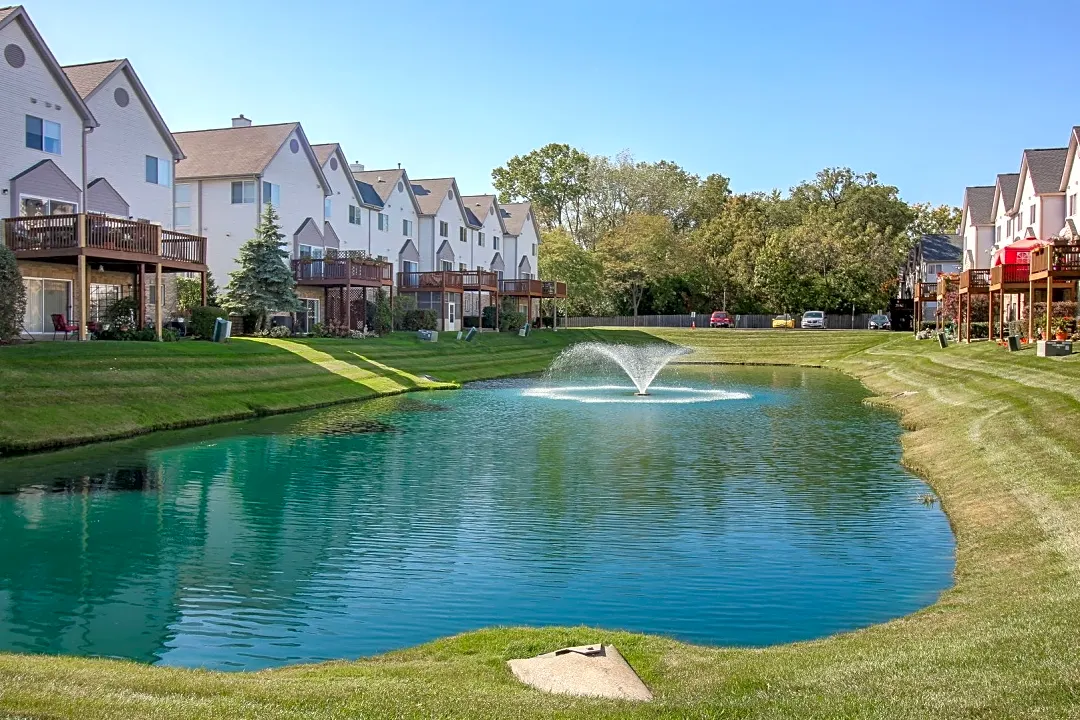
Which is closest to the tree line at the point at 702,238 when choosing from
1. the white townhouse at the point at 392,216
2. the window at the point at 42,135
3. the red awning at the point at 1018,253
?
the white townhouse at the point at 392,216

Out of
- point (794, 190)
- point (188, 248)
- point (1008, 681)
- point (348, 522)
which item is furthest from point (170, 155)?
point (794, 190)

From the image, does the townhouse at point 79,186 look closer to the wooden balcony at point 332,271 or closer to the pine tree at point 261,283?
the pine tree at point 261,283

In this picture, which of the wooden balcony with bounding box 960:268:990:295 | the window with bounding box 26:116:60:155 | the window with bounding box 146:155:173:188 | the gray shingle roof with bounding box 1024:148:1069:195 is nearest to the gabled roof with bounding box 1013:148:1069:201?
the gray shingle roof with bounding box 1024:148:1069:195

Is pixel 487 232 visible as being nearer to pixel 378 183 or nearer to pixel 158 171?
pixel 378 183

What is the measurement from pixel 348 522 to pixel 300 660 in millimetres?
6192

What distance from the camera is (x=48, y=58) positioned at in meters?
34.6

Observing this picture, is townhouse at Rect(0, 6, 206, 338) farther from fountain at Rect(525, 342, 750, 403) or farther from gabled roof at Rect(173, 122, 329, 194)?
fountain at Rect(525, 342, 750, 403)

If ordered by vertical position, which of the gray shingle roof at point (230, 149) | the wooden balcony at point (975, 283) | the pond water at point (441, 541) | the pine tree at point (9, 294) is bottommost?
the pond water at point (441, 541)

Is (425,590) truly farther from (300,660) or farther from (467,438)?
(467,438)

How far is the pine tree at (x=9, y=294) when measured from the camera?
→ 27750mm

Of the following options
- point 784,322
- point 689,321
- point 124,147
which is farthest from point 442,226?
point 689,321

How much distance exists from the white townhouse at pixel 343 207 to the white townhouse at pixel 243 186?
74.5 inches

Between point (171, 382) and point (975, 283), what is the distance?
38.2 m

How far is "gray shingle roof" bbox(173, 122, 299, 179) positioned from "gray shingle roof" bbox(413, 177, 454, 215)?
17599 millimetres
